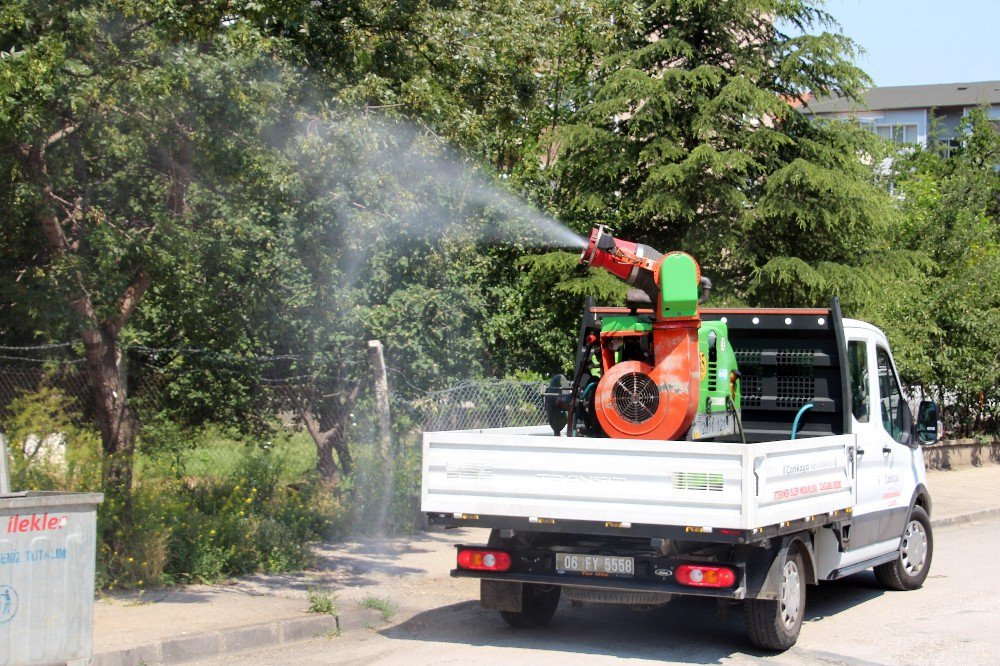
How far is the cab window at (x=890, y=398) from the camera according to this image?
985cm

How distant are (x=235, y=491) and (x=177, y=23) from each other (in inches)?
175

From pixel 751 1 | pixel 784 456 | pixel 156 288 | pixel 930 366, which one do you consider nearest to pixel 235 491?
pixel 156 288

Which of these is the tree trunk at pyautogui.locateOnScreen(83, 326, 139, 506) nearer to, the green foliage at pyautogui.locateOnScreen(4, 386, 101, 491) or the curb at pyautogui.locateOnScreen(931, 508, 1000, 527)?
the green foliage at pyautogui.locateOnScreen(4, 386, 101, 491)

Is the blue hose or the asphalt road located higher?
the blue hose

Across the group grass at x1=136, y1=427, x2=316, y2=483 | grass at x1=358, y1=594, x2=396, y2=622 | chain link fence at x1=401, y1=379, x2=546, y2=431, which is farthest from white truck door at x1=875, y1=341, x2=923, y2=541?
grass at x1=136, y1=427, x2=316, y2=483

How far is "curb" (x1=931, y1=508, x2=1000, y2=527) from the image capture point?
15.1 m

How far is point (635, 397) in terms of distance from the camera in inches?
329

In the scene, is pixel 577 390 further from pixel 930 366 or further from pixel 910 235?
pixel 910 235

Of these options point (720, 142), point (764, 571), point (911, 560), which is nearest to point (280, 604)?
point (764, 571)

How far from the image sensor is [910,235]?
75.3ft

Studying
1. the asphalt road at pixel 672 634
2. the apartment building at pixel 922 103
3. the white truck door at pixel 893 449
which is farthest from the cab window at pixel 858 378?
the apartment building at pixel 922 103

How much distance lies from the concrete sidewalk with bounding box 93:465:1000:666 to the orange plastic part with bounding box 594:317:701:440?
2538 mm

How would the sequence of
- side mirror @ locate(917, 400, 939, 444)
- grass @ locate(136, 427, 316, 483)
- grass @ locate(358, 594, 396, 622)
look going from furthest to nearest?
grass @ locate(136, 427, 316, 483)
side mirror @ locate(917, 400, 939, 444)
grass @ locate(358, 594, 396, 622)

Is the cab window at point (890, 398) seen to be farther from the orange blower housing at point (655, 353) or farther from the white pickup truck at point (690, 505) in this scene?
the orange blower housing at point (655, 353)
